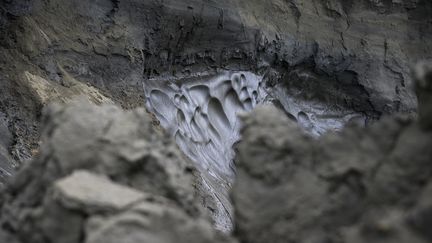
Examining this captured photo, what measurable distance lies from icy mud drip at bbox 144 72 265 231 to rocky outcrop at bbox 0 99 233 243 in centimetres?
522

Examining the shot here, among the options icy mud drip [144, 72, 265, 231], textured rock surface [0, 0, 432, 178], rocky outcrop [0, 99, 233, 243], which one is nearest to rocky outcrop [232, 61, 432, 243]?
rocky outcrop [0, 99, 233, 243]

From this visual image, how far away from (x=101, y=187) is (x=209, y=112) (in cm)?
715

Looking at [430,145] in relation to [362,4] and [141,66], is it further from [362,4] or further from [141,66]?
[362,4]

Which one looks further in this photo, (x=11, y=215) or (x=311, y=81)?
(x=311, y=81)

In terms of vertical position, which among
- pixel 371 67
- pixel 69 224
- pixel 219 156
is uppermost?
pixel 69 224

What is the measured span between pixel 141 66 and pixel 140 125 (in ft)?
19.5

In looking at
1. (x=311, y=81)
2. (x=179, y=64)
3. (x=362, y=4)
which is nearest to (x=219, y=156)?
(x=179, y=64)

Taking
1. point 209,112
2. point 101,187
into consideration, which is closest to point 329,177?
point 101,187

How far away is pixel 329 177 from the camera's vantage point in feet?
8.13

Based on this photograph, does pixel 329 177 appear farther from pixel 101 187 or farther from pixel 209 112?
pixel 209 112

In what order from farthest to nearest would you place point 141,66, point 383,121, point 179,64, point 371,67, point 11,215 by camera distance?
point 371,67 → point 179,64 → point 141,66 → point 11,215 → point 383,121

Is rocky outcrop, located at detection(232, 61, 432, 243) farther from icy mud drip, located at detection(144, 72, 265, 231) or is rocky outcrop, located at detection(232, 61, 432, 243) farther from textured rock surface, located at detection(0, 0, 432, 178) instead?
icy mud drip, located at detection(144, 72, 265, 231)

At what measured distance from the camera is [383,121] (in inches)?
95.5

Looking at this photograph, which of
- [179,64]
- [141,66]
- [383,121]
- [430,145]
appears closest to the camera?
[430,145]
